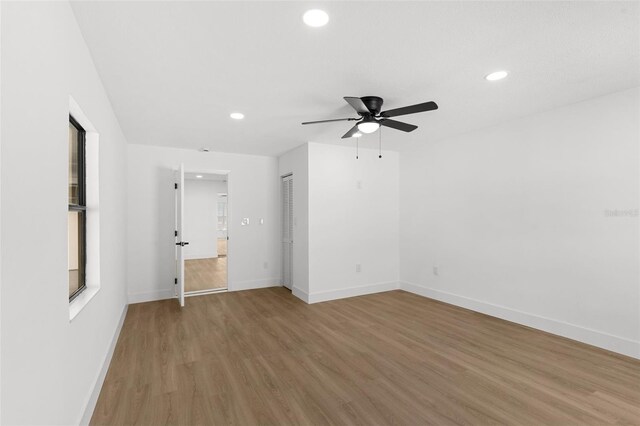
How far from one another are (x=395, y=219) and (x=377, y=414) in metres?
4.00

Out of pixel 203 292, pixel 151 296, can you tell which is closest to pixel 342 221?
pixel 203 292

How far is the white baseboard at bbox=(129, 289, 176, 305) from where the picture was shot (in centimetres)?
501

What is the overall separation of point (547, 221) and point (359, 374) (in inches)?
111

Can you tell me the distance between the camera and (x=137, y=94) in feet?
9.73

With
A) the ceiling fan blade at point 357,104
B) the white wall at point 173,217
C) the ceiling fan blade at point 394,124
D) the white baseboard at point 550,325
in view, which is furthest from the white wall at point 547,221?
the white wall at point 173,217

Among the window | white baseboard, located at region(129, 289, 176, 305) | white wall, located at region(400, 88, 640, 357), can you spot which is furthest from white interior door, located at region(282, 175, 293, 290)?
the window

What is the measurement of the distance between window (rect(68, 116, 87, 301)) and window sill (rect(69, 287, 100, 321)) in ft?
0.12

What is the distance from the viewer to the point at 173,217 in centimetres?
539

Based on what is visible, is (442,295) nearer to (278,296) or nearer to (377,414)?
(278,296)

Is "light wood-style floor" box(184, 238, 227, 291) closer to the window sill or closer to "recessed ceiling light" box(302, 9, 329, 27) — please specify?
the window sill

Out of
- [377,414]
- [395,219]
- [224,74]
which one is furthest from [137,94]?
[395,219]

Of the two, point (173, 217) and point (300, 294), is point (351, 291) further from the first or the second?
point (173, 217)

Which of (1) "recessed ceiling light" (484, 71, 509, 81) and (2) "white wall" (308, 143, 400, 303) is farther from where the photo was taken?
(2) "white wall" (308, 143, 400, 303)

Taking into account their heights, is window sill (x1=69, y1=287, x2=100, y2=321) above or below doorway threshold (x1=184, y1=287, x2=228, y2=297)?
above
